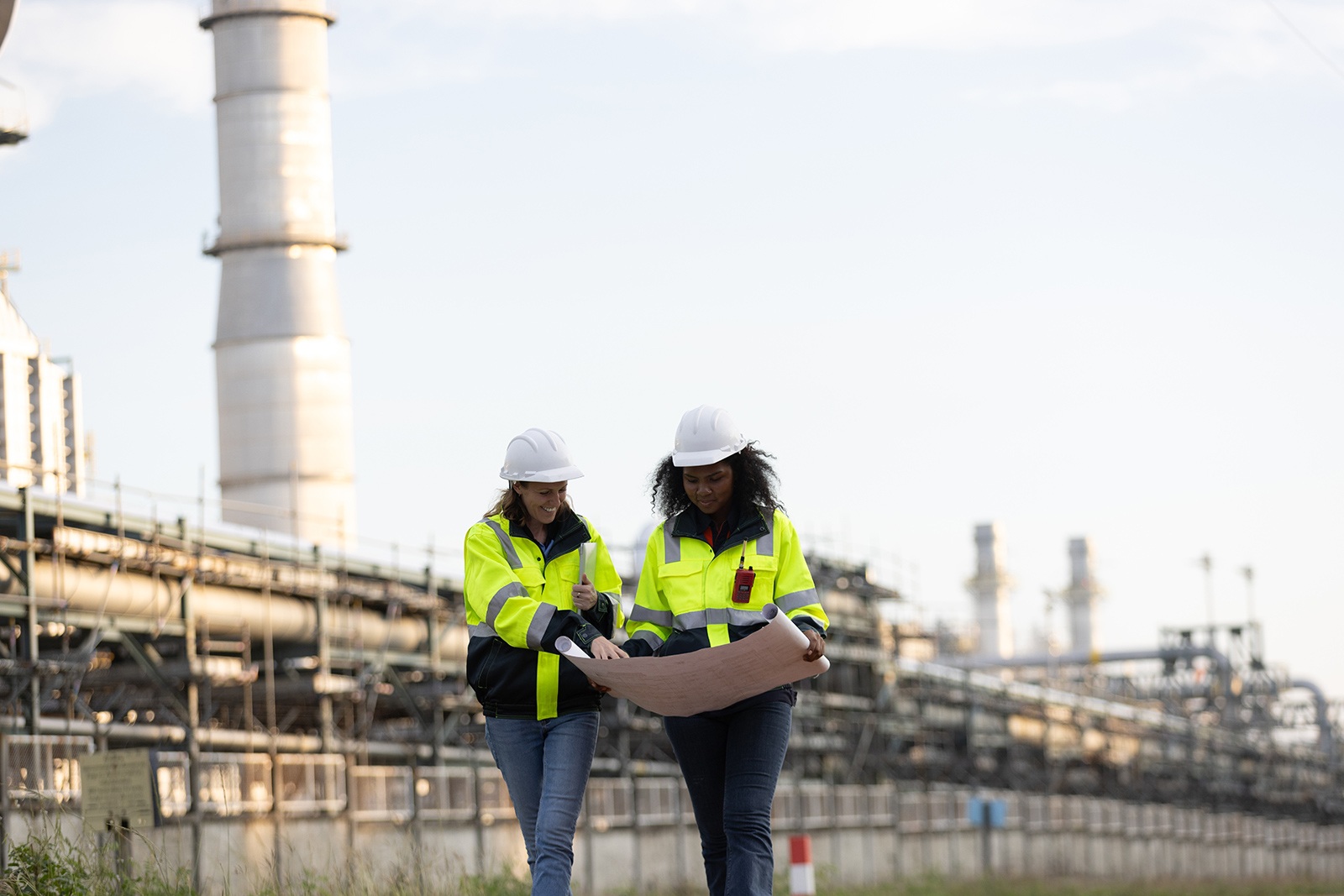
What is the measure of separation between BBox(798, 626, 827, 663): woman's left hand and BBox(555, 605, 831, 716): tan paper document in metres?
0.03

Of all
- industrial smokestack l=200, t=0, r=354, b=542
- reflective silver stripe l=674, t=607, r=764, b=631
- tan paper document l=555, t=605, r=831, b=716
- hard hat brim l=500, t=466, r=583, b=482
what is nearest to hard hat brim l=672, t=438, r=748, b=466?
hard hat brim l=500, t=466, r=583, b=482

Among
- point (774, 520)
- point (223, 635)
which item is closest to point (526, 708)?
point (774, 520)

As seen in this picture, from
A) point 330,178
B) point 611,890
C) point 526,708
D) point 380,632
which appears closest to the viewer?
point 526,708

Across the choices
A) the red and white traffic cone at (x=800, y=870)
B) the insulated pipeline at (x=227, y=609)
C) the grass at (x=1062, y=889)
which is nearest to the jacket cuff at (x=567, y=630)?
the red and white traffic cone at (x=800, y=870)

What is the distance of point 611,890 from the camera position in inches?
892

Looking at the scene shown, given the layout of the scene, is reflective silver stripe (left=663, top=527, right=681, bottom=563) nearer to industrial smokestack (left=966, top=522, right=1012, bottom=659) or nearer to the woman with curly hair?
the woman with curly hair

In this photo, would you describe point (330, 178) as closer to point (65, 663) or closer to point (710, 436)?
Result: point (65, 663)

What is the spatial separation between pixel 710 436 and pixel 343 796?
1947cm

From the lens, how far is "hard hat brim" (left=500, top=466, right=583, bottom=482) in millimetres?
6410

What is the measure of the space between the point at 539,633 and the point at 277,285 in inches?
1450

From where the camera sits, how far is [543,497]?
6438 millimetres

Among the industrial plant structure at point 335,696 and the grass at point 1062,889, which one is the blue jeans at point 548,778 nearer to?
the industrial plant structure at point 335,696

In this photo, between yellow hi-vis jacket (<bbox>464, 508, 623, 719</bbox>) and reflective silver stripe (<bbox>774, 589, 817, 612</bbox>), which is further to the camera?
reflective silver stripe (<bbox>774, 589, 817, 612</bbox>)

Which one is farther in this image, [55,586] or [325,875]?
[55,586]
